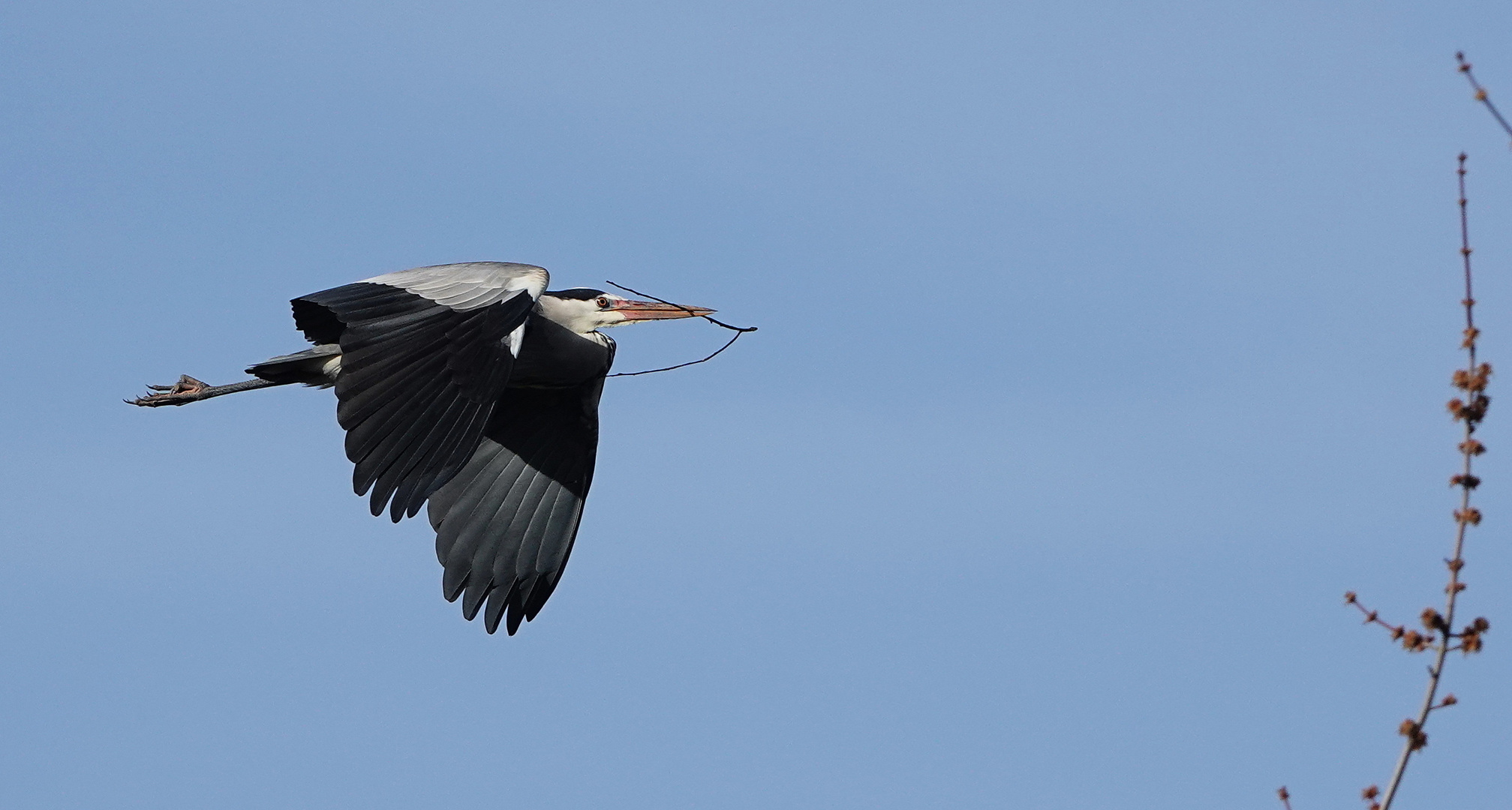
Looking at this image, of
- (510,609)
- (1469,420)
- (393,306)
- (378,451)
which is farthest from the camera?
(510,609)

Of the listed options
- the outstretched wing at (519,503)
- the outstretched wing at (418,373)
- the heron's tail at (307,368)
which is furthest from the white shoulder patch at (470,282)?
the outstretched wing at (519,503)

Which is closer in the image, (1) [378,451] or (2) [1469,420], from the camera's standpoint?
(2) [1469,420]

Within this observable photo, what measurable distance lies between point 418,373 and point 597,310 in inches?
105

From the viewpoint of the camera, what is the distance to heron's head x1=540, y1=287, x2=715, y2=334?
1113 cm

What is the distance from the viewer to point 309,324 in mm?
9914

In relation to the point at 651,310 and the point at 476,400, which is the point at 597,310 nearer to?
the point at 651,310

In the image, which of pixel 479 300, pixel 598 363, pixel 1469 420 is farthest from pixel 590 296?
pixel 1469 420

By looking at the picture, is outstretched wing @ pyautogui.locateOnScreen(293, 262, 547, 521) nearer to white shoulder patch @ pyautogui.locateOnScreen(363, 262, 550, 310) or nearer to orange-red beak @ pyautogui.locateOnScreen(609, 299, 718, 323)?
white shoulder patch @ pyautogui.locateOnScreen(363, 262, 550, 310)

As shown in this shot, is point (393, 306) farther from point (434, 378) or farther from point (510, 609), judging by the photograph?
point (510, 609)

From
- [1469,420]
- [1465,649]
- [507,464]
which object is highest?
[507,464]

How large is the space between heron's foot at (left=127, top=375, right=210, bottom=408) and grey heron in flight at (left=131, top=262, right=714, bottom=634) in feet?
0.04

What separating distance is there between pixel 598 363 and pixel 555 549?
1.24 meters

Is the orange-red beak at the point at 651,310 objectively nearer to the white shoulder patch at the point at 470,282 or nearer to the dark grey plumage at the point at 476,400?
the dark grey plumage at the point at 476,400

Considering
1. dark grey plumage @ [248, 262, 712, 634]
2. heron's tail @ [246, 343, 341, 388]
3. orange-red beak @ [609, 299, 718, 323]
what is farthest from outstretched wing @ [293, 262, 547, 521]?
orange-red beak @ [609, 299, 718, 323]
